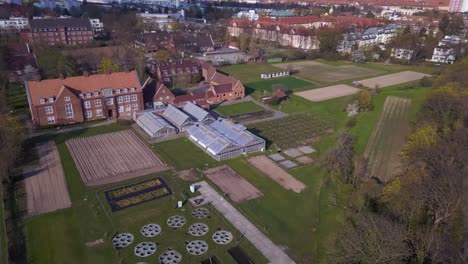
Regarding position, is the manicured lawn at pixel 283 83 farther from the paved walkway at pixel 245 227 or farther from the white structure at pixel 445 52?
the white structure at pixel 445 52

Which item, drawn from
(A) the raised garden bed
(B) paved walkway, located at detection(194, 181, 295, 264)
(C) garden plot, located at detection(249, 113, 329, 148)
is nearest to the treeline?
(B) paved walkway, located at detection(194, 181, 295, 264)

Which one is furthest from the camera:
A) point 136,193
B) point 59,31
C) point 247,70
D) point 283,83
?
point 59,31

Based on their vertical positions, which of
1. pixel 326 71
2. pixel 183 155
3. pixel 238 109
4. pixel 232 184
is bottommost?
pixel 232 184

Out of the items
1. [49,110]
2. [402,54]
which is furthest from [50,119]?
[402,54]

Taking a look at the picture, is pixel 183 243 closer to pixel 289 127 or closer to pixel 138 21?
pixel 289 127

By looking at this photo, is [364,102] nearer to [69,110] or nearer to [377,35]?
[69,110]
